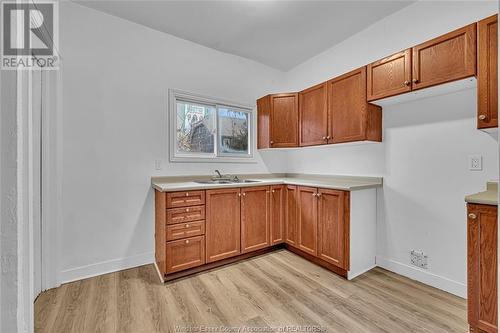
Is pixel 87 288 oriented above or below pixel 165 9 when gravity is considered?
below

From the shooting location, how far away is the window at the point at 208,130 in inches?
111

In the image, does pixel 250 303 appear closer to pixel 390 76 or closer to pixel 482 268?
pixel 482 268

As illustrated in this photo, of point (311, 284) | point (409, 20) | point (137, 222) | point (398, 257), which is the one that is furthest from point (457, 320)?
point (137, 222)

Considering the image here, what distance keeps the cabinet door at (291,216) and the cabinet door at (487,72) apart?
1751 mm

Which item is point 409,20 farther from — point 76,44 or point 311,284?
point 76,44

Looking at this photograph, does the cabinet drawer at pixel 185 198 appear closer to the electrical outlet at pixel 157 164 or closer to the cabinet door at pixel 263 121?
the electrical outlet at pixel 157 164

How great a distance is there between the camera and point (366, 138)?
2.33 metres

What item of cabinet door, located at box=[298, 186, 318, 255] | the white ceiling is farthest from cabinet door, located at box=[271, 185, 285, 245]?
the white ceiling

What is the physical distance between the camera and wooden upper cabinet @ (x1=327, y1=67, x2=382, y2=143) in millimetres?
2344

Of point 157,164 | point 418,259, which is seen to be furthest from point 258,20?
point 418,259

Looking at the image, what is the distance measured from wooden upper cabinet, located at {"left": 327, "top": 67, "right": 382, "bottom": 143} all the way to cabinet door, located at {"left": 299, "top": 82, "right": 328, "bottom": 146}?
91mm

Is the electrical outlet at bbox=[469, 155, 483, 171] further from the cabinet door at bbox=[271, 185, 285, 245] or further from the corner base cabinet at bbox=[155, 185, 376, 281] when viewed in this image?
the cabinet door at bbox=[271, 185, 285, 245]

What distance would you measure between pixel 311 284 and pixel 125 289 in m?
1.69

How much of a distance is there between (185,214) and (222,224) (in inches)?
17.1
